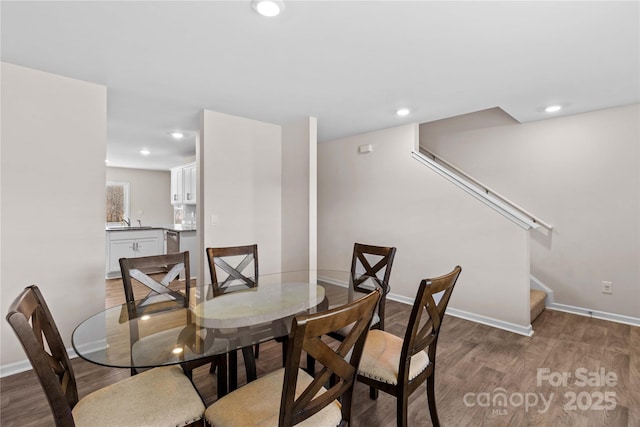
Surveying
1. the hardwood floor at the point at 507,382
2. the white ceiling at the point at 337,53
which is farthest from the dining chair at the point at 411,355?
the white ceiling at the point at 337,53

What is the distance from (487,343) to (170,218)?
786 centimetres

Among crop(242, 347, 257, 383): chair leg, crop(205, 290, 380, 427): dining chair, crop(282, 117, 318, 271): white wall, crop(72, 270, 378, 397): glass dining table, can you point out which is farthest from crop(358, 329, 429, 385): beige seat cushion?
crop(282, 117, 318, 271): white wall

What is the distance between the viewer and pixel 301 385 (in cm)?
138

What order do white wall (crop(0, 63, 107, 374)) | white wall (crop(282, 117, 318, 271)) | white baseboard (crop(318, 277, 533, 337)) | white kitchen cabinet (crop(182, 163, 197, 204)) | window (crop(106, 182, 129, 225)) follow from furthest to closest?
window (crop(106, 182, 129, 225))
white kitchen cabinet (crop(182, 163, 197, 204))
white wall (crop(282, 117, 318, 271))
white baseboard (crop(318, 277, 533, 337))
white wall (crop(0, 63, 107, 374))

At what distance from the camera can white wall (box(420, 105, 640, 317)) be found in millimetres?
3344

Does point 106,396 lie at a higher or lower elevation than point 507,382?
higher

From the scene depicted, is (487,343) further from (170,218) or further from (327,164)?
(170,218)

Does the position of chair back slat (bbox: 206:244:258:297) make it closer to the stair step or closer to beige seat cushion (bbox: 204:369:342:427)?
beige seat cushion (bbox: 204:369:342:427)

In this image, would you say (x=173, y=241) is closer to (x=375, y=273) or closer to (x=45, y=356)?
(x=375, y=273)

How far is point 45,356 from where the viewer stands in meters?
1.05

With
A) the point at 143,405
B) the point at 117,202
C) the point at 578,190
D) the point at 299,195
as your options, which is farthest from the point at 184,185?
the point at 578,190

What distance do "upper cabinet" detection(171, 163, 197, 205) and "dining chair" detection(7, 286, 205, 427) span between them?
4725 millimetres

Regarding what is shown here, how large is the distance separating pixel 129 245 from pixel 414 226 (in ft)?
16.4

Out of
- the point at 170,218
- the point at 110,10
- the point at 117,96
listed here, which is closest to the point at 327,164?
the point at 117,96
